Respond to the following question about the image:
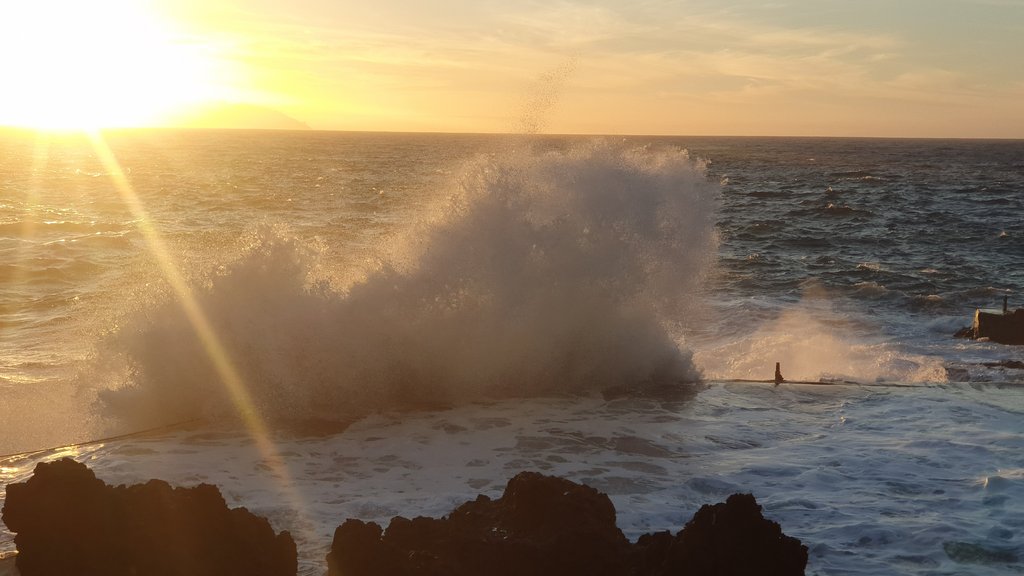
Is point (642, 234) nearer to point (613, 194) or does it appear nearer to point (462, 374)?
point (613, 194)

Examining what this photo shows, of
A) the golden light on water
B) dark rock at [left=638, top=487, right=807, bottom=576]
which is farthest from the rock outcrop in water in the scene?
the golden light on water

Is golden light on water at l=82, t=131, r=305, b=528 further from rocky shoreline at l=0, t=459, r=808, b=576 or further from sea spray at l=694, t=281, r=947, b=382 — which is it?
sea spray at l=694, t=281, r=947, b=382

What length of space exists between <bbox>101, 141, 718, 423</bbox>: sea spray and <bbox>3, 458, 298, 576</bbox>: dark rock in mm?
4314

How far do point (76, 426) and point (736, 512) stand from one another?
7.00 meters

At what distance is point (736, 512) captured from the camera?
5.00 metres

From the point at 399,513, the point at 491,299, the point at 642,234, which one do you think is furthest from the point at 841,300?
the point at 399,513

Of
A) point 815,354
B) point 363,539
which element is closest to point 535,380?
point 815,354

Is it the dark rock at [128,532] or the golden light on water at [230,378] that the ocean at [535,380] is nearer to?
the golden light on water at [230,378]

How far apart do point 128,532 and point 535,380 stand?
21.7 ft

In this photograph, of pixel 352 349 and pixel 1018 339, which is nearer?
pixel 352 349

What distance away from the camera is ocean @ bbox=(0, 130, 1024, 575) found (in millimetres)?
7383

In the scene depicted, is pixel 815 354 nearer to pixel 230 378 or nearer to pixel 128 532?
pixel 230 378

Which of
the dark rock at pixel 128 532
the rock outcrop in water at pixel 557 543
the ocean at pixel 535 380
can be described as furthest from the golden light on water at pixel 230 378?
the rock outcrop in water at pixel 557 543

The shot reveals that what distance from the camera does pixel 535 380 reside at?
37.3 ft
